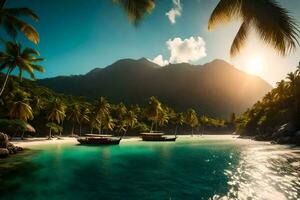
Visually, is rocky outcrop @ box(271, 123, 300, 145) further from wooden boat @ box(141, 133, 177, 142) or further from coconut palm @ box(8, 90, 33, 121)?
coconut palm @ box(8, 90, 33, 121)

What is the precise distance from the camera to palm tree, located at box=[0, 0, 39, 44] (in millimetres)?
17344

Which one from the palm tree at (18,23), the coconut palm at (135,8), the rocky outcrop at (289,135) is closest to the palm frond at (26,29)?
the palm tree at (18,23)

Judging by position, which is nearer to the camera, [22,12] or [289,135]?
[22,12]

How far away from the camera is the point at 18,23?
17.8 metres

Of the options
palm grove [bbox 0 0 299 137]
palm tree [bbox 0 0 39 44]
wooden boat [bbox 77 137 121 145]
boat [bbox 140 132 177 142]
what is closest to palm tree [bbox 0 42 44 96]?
palm grove [bbox 0 0 299 137]

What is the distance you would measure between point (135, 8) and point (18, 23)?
44.3 feet

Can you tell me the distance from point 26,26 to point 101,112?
52439mm

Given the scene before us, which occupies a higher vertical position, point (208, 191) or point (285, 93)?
point (285, 93)

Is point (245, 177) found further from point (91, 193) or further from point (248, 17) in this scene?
point (248, 17)

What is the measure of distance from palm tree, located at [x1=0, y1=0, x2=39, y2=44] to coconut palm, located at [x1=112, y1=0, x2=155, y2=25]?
1255 centimetres

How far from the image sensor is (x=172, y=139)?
6344 centimetres

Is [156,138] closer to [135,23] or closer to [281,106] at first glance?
[281,106]

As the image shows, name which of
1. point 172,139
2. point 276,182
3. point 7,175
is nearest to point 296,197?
point 276,182

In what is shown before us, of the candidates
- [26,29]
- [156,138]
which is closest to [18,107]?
[156,138]
